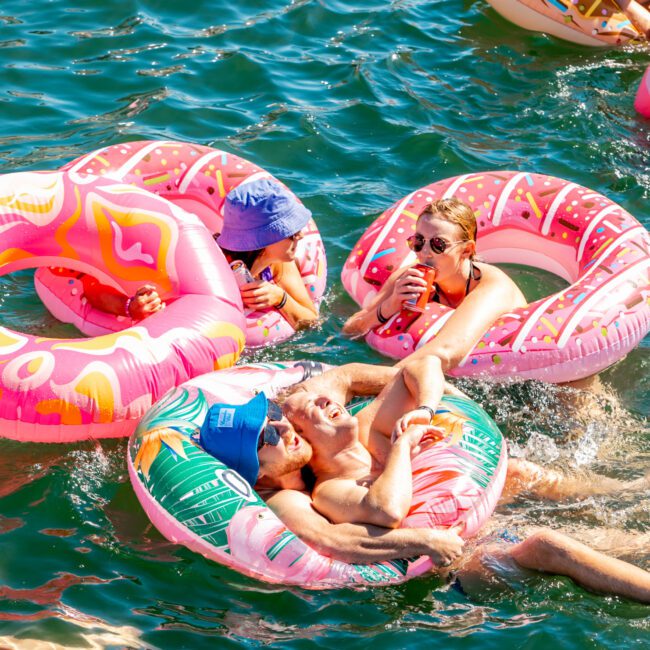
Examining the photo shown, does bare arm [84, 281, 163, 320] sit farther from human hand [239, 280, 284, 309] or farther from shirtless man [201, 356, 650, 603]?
shirtless man [201, 356, 650, 603]

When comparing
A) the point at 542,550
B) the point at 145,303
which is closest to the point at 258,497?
the point at 542,550

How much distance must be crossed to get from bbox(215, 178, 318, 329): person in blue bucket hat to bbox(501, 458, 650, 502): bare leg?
6.05 feet

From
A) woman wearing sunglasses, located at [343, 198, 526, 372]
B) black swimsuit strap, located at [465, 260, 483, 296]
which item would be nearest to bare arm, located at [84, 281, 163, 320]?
woman wearing sunglasses, located at [343, 198, 526, 372]

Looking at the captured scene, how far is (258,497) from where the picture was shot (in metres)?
4.64

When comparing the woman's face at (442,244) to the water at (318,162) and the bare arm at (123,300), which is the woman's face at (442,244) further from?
the bare arm at (123,300)

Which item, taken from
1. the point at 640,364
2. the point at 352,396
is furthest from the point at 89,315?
the point at 640,364

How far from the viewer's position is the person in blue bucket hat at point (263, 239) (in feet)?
20.2

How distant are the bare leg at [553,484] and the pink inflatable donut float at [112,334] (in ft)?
5.36

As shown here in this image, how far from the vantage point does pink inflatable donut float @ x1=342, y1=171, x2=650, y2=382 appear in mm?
5906

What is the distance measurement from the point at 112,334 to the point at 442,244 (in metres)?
1.89

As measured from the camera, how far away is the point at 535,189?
689 cm

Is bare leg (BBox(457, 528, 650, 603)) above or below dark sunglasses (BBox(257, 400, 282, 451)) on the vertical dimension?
below

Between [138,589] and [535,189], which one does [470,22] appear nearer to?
[535,189]

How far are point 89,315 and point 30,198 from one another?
2.63ft
